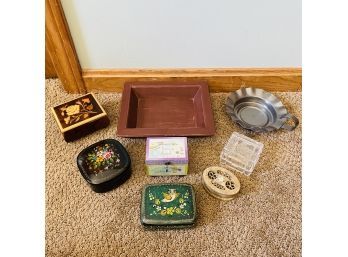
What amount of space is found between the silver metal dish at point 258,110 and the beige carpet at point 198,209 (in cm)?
4

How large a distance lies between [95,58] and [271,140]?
647mm

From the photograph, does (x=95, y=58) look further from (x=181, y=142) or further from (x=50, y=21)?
(x=181, y=142)

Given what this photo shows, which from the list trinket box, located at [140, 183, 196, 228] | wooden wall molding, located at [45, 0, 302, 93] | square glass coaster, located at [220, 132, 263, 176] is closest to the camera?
trinket box, located at [140, 183, 196, 228]

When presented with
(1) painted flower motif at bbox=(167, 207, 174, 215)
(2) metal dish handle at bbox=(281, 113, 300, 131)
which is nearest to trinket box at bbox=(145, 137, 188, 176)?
(1) painted flower motif at bbox=(167, 207, 174, 215)

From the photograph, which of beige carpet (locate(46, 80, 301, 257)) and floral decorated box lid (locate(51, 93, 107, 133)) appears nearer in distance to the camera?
beige carpet (locate(46, 80, 301, 257))

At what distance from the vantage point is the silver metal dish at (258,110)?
985 millimetres

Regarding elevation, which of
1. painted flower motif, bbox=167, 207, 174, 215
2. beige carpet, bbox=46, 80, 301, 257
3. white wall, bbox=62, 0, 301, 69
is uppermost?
white wall, bbox=62, 0, 301, 69

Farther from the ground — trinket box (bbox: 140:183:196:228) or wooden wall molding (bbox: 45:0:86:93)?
wooden wall molding (bbox: 45:0:86:93)

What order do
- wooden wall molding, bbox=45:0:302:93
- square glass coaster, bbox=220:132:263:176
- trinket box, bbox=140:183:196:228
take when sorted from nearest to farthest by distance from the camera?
trinket box, bbox=140:183:196:228 < square glass coaster, bbox=220:132:263:176 < wooden wall molding, bbox=45:0:302:93

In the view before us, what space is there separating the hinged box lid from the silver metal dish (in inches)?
9.2

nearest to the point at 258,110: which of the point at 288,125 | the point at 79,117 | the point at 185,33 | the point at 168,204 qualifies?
the point at 288,125

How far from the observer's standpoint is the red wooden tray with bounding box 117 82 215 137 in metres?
0.94

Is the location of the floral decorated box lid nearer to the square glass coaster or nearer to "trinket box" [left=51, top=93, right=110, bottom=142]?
"trinket box" [left=51, top=93, right=110, bottom=142]

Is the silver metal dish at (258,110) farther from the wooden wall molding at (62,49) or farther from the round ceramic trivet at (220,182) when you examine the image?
the wooden wall molding at (62,49)
